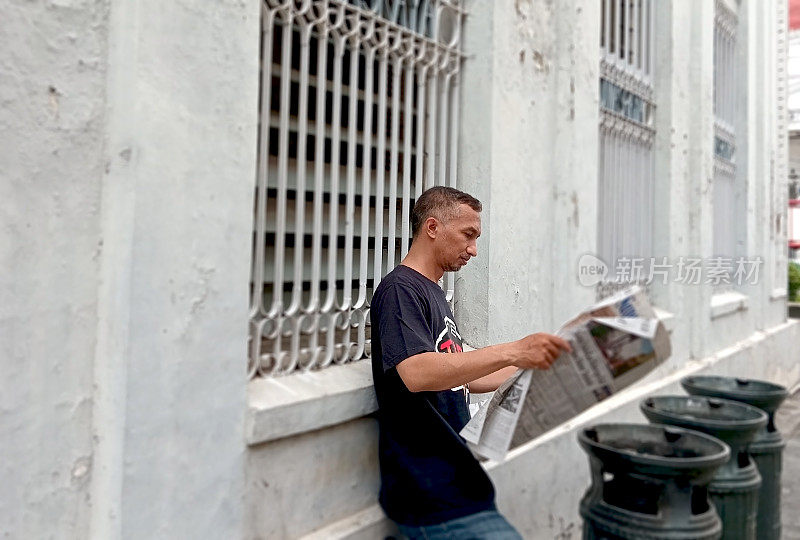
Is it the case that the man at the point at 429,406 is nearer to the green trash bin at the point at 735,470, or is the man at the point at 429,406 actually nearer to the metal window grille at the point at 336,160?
the metal window grille at the point at 336,160

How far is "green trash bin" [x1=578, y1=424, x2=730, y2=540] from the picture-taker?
278 centimetres

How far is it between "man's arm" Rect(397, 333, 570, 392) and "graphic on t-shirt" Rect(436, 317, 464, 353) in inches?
10.1

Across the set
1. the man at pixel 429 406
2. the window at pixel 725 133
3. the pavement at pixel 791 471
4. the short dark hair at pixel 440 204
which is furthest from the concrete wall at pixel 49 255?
the window at pixel 725 133

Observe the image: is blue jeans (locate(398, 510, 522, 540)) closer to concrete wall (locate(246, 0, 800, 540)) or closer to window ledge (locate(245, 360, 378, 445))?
concrete wall (locate(246, 0, 800, 540))

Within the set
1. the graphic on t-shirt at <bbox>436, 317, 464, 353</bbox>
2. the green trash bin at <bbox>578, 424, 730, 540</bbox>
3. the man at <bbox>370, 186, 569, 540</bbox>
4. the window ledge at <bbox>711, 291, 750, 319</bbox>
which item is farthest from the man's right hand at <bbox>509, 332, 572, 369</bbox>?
the window ledge at <bbox>711, 291, 750, 319</bbox>

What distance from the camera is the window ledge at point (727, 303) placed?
696 centimetres

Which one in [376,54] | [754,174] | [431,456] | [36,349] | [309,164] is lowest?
[431,456]

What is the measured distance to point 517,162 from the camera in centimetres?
373

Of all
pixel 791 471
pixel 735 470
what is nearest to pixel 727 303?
pixel 791 471

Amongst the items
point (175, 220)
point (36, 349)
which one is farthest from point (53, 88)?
point (36, 349)

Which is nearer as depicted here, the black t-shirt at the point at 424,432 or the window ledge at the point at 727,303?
the black t-shirt at the point at 424,432

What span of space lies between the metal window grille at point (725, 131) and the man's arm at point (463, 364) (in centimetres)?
623

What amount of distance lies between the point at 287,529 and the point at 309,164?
1375 mm

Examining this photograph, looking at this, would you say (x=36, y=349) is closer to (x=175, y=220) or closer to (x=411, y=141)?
(x=175, y=220)
